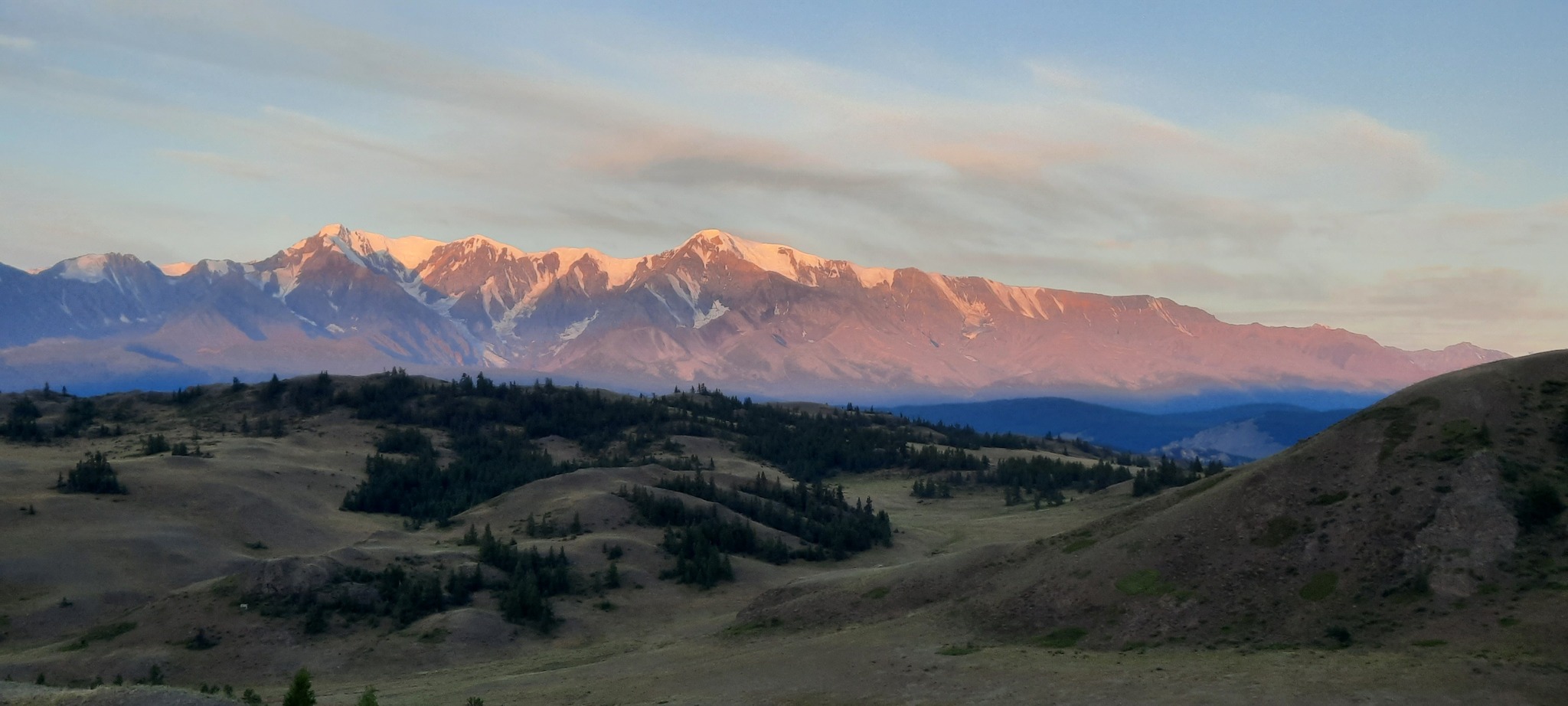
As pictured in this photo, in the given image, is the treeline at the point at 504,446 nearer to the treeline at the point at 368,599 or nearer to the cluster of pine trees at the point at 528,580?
the cluster of pine trees at the point at 528,580

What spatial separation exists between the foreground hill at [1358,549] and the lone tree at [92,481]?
77.2m

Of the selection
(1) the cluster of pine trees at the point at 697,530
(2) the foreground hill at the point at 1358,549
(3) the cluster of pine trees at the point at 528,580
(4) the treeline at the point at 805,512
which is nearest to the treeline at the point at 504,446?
(4) the treeline at the point at 805,512

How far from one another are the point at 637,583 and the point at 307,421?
335 feet

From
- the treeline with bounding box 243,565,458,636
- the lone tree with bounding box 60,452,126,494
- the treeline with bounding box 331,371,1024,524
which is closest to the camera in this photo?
the treeline with bounding box 243,565,458,636

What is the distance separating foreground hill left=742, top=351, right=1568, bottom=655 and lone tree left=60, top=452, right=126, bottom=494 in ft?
253

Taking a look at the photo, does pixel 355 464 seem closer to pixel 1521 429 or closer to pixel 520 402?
pixel 520 402

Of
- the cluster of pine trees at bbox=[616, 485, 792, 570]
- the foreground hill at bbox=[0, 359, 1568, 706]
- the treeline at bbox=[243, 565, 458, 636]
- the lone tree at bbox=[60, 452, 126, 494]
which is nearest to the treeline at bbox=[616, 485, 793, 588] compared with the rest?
the cluster of pine trees at bbox=[616, 485, 792, 570]

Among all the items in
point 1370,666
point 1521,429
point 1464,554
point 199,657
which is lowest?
point 199,657

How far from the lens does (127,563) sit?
83.3m

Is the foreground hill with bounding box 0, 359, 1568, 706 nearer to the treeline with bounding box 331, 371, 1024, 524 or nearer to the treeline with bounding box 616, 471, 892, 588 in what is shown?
the treeline with bounding box 616, 471, 892, 588

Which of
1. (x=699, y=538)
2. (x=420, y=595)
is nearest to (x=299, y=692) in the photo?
(x=420, y=595)

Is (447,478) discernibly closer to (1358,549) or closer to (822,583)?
(822,583)

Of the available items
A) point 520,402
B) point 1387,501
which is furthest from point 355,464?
point 1387,501

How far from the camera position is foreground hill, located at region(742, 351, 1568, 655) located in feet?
132
